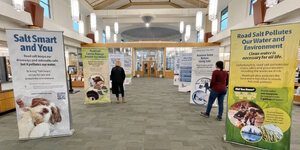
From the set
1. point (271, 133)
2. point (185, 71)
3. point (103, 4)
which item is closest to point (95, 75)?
point (185, 71)

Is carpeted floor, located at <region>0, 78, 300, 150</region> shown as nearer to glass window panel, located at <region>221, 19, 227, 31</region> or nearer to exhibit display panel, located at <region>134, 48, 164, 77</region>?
glass window panel, located at <region>221, 19, 227, 31</region>

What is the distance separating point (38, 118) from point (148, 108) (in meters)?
2.63

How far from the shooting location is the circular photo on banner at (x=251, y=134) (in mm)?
2041

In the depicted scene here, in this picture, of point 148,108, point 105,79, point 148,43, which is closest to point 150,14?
point 148,43

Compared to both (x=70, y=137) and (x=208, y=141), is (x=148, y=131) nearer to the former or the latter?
(x=208, y=141)

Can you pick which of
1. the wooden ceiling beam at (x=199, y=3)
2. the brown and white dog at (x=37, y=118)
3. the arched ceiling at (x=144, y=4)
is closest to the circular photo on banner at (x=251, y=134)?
the brown and white dog at (x=37, y=118)

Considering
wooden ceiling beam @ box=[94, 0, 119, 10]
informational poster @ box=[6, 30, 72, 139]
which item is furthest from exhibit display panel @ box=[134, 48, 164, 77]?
informational poster @ box=[6, 30, 72, 139]

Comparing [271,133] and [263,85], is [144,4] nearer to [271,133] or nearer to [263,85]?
[263,85]

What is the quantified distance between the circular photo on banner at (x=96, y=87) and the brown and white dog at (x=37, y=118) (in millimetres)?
2016

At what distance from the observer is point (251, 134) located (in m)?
2.09

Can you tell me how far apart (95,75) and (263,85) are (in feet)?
14.1

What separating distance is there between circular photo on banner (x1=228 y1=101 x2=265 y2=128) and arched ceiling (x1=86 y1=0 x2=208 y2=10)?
11384mm

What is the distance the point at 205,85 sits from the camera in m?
4.16

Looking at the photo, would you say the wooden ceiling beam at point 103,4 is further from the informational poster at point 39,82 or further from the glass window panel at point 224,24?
the informational poster at point 39,82
